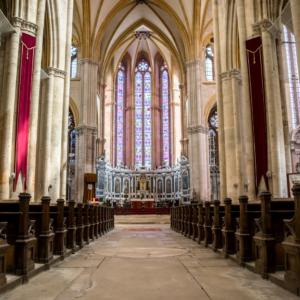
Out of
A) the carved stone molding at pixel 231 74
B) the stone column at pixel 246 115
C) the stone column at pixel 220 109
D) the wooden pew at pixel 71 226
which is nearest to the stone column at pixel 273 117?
the stone column at pixel 246 115

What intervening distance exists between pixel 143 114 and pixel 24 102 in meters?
26.0

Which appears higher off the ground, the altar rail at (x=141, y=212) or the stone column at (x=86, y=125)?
the stone column at (x=86, y=125)

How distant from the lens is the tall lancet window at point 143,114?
35.8 metres

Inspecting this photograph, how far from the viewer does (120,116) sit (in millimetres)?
36562

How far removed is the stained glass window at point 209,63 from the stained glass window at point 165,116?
30.0 ft

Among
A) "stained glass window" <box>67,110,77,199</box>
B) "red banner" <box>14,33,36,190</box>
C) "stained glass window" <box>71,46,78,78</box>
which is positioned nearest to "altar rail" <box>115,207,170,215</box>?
"stained glass window" <box>67,110,77,199</box>

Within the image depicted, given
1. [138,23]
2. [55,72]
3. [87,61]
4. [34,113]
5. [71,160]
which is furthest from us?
[138,23]

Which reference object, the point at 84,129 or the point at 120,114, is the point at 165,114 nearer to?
the point at 120,114

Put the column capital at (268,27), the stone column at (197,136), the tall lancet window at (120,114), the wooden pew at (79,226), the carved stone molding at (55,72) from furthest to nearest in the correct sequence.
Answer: the tall lancet window at (120,114), the stone column at (197,136), the carved stone molding at (55,72), the column capital at (268,27), the wooden pew at (79,226)

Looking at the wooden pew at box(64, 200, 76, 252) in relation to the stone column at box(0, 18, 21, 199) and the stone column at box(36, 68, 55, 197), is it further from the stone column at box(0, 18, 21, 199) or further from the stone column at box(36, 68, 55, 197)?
the stone column at box(36, 68, 55, 197)

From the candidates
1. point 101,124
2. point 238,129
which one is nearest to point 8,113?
point 238,129

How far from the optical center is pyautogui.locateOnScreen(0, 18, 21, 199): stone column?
9891mm

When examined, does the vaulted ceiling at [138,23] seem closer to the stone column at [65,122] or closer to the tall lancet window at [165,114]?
the tall lancet window at [165,114]

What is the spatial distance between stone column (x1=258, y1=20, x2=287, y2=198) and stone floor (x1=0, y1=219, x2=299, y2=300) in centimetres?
541
